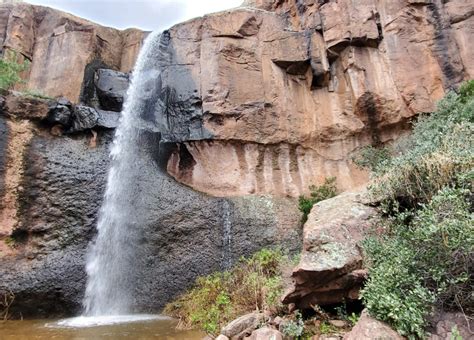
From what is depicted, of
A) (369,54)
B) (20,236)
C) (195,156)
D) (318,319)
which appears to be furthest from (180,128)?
(318,319)

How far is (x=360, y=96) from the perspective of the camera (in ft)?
40.0

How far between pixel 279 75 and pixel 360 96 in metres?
3.05

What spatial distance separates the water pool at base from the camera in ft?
20.4

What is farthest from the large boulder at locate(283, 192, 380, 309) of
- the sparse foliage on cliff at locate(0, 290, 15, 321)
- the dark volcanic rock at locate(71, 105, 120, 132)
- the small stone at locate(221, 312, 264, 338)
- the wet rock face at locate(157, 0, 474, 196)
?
the dark volcanic rock at locate(71, 105, 120, 132)

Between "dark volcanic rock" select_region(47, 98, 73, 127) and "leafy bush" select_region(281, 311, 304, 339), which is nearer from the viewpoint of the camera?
"leafy bush" select_region(281, 311, 304, 339)

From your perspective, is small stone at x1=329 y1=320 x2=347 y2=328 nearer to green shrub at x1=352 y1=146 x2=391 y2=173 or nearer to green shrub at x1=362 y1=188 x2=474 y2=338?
green shrub at x1=362 y1=188 x2=474 y2=338

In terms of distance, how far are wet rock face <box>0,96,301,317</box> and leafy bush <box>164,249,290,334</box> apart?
2.46 ft

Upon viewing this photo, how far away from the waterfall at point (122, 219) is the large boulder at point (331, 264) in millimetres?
5929

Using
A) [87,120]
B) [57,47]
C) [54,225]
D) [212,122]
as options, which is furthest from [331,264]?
[57,47]

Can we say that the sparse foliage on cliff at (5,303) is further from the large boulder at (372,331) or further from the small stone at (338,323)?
the large boulder at (372,331)

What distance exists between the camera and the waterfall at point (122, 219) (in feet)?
30.6

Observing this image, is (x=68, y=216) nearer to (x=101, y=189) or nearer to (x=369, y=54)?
(x=101, y=189)

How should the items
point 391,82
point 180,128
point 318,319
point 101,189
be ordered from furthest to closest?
point 180,128 → point 391,82 → point 101,189 → point 318,319

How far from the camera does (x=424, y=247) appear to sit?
434 cm
